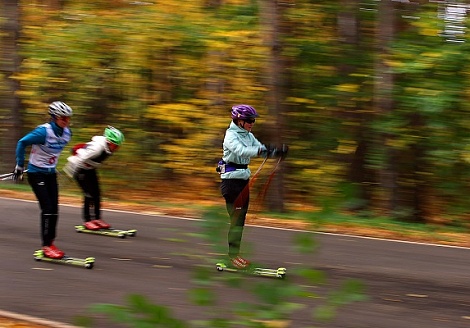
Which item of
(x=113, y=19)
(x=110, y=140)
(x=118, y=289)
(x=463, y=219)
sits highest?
(x=113, y=19)

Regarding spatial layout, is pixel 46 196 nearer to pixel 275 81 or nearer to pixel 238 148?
pixel 238 148

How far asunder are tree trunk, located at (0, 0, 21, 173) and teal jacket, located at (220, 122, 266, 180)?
12.3m

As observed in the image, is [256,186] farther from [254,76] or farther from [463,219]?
[463,219]

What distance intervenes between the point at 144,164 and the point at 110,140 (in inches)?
371

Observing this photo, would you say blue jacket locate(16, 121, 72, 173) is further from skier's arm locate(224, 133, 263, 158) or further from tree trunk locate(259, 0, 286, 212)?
tree trunk locate(259, 0, 286, 212)

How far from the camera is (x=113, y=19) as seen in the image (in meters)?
20.5

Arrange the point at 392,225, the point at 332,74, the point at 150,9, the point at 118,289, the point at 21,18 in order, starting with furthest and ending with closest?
the point at 21,18 → the point at 150,9 → the point at 332,74 → the point at 392,225 → the point at 118,289

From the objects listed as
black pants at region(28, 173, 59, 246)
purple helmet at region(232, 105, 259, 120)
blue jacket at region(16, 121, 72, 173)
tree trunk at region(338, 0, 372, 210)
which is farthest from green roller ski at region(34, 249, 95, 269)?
tree trunk at region(338, 0, 372, 210)

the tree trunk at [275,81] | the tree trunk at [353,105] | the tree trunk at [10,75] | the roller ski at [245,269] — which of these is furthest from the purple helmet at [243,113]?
the tree trunk at [10,75]

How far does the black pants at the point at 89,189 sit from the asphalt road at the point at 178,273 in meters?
0.41

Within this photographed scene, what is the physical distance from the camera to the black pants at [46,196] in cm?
948

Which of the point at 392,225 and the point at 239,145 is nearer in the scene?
the point at 239,145

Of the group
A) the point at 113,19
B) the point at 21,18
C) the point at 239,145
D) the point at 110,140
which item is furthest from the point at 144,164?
the point at 239,145

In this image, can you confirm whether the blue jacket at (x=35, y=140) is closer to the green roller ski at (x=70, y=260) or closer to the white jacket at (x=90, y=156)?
the green roller ski at (x=70, y=260)
